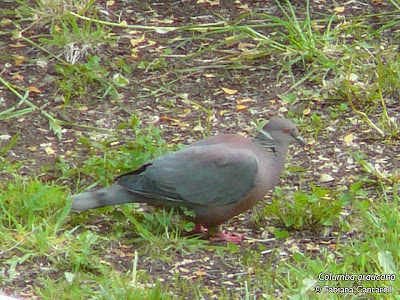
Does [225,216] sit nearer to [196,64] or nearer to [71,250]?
[71,250]

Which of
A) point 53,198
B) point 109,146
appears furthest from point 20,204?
point 109,146

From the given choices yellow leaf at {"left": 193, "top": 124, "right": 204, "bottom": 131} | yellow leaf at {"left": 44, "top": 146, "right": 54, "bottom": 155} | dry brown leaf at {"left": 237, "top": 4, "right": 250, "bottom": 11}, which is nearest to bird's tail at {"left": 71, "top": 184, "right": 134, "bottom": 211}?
yellow leaf at {"left": 44, "top": 146, "right": 54, "bottom": 155}

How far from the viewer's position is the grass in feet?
13.5

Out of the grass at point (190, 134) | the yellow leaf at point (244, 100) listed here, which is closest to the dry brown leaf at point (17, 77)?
the grass at point (190, 134)

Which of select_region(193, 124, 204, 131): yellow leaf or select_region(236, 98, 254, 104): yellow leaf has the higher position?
select_region(236, 98, 254, 104): yellow leaf

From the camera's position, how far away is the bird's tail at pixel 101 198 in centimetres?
441

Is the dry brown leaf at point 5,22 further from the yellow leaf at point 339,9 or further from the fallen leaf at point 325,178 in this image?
the fallen leaf at point 325,178

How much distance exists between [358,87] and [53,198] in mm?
1933

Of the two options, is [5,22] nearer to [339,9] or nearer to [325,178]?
[339,9]

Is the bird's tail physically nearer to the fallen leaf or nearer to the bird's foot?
the bird's foot

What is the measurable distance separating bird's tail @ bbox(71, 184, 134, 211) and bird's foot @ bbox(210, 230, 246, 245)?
0.40 meters

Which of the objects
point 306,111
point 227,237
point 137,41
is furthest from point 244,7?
point 227,237

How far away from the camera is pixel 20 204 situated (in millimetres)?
4523

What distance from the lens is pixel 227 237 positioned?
4.45 meters
